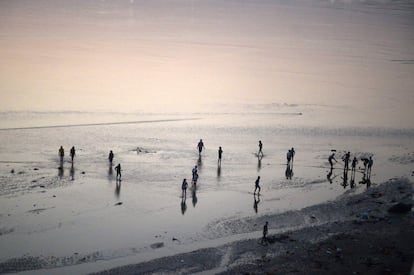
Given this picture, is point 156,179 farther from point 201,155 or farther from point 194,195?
point 201,155

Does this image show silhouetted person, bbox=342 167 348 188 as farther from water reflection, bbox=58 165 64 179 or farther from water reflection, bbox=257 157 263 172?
water reflection, bbox=58 165 64 179

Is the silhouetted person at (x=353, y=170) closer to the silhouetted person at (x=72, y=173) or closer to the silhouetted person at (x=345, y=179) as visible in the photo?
the silhouetted person at (x=345, y=179)

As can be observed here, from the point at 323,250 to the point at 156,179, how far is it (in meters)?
12.9

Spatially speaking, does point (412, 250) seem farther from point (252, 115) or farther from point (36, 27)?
point (36, 27)

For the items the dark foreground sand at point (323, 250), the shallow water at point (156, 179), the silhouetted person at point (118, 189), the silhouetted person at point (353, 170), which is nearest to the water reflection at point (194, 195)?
the shallow water at point (156, 179)

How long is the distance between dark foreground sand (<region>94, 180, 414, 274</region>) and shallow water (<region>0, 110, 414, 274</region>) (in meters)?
1.66

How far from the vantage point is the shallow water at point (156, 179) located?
28.3 m

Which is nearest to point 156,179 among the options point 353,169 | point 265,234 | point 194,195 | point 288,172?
point 194,195

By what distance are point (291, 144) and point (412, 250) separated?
63.0 ft

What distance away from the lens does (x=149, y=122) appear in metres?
50.0

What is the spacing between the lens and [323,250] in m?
27.1

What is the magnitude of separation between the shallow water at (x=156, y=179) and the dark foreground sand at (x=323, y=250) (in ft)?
5.44

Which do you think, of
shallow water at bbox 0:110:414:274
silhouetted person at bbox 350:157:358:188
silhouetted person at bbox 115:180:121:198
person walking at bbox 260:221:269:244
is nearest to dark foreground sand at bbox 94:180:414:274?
person walking at bbox 260:221:269:244

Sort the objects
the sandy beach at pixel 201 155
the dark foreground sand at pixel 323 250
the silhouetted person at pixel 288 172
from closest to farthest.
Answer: the dark foreground sand at pixel 323 250 < the sandy beach at pixel 201 155 < the silhouetted person at pixel 288 172
